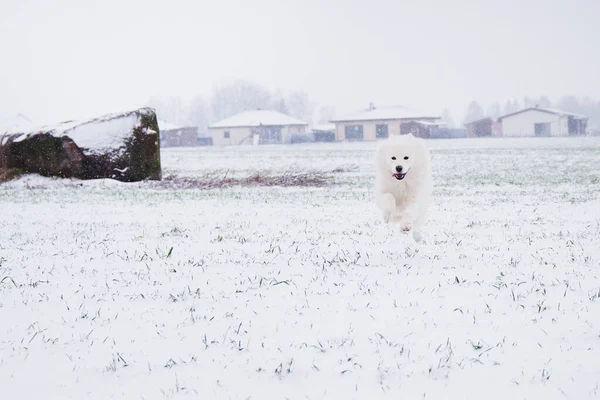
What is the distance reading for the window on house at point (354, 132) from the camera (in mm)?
82188

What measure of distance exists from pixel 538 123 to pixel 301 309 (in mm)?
83402

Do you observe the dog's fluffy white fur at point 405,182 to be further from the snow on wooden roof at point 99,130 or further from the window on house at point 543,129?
the window on house at point 543,129

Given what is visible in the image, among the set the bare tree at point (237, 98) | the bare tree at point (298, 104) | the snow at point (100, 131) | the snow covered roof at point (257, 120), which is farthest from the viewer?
the bare tree at point (298, 104)

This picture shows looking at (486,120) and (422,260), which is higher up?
(486,120)

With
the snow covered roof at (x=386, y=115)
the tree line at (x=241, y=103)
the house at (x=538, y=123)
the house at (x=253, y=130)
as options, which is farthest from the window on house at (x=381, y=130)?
the tree line at (x=241, y=103)

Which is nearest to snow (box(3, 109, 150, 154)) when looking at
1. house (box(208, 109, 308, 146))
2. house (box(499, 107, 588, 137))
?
house (box(208, 109, 308, 146))

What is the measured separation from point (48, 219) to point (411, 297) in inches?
273

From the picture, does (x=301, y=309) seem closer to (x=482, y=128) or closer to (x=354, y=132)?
(x=354, y=132)

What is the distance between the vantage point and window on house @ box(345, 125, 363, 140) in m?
82.2

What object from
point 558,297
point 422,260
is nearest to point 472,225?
point 422,260

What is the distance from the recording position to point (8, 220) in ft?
31.0

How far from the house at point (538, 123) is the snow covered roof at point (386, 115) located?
10.3m

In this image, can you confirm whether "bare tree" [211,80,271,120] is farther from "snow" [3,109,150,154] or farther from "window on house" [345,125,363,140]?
"snow" [3,109,150,154]

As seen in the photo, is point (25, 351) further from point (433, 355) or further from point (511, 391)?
point (511, 391)
